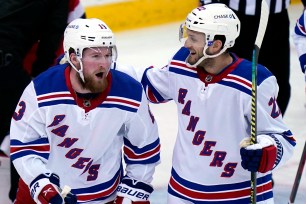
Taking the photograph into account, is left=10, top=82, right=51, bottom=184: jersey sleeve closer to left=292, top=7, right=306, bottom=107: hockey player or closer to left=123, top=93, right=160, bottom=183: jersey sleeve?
left=123, top=93, right=160, bottom=183: jersey sleeve

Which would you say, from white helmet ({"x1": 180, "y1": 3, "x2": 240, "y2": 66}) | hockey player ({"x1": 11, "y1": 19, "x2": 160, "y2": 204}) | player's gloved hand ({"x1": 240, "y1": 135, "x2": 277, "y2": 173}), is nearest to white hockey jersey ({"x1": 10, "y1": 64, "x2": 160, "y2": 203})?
hockey player ({"x1": 11, "y1": 19, "x2": 160, "y2": 204})

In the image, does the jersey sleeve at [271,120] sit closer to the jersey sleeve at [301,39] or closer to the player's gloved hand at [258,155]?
the player's gloved hand at [258,155]

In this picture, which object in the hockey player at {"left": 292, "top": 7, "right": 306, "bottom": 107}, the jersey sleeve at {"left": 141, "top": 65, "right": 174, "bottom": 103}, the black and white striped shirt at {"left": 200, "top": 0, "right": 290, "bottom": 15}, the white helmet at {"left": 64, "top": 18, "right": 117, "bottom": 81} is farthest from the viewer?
the black and white striped shirt at {"left": 200, "top": 0, "right": 290, "bottom": 15}

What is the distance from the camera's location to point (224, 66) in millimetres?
3311

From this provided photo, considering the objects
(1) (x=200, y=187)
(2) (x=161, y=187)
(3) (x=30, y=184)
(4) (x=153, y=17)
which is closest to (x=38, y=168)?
(3) (x=30, y=184)

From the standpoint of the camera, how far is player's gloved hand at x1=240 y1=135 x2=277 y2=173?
305 centimetres

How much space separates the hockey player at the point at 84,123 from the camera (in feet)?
10.5

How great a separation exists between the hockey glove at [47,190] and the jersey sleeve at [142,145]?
0.31 meters

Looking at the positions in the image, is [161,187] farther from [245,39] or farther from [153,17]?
[153,17]

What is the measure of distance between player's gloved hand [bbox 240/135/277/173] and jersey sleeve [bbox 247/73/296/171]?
0.10m

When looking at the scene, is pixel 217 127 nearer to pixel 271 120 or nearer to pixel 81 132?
pixel 271 120

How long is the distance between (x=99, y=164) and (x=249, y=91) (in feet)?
1.90

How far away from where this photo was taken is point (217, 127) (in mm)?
3307

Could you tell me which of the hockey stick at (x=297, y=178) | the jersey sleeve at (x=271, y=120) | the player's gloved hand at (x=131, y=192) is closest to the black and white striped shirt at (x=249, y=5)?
the hockey stick at (x=297, y=178)
